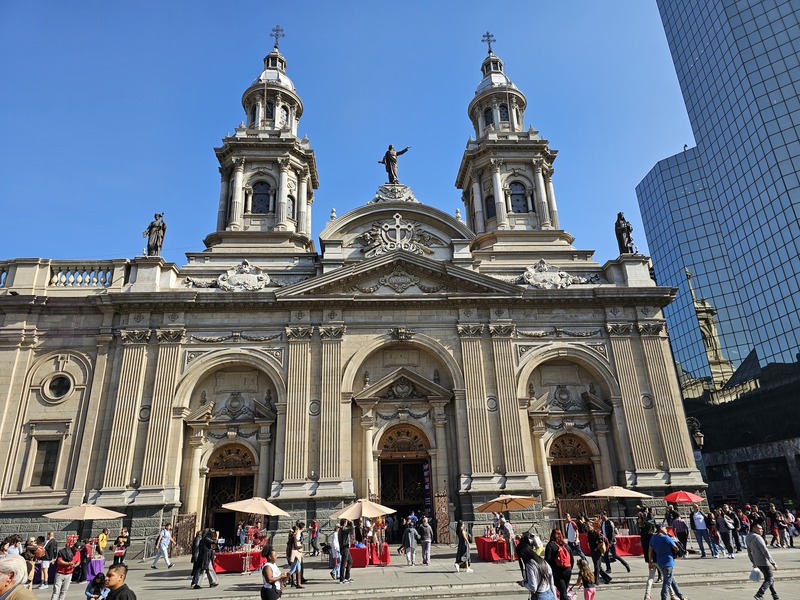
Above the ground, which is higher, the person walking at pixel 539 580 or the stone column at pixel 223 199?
the stone column at pixel 223 199

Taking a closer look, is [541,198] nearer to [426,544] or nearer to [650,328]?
[650,328]

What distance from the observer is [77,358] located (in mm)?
26531

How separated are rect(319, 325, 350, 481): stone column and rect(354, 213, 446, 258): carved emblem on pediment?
5767 mm

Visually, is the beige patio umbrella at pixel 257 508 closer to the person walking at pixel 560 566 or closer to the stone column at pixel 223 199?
the person walking at pixel 560 566

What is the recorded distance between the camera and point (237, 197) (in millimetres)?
35250

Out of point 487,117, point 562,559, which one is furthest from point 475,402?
point 487,117

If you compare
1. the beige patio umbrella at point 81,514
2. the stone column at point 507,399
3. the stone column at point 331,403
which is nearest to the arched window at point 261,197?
the stone column at point 331,403

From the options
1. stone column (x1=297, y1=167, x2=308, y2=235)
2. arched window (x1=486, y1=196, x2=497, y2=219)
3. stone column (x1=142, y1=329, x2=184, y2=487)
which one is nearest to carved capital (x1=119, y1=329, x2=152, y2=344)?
stone column (x1=142, y1=329, x2=184, y2=487)

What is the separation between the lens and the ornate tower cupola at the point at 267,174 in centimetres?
3509

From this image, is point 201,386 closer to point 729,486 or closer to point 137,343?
point 137,343

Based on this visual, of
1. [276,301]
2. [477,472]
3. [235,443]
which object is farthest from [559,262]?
[235,443]

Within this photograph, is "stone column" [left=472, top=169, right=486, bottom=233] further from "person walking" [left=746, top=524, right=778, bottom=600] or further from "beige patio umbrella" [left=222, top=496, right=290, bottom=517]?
"person walking" [left=746, top=524, right=778, bottom=600]

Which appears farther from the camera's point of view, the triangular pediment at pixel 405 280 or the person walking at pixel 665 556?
the triangular pediment at pixel 405 280

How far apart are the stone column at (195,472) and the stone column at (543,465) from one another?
55.0ft
